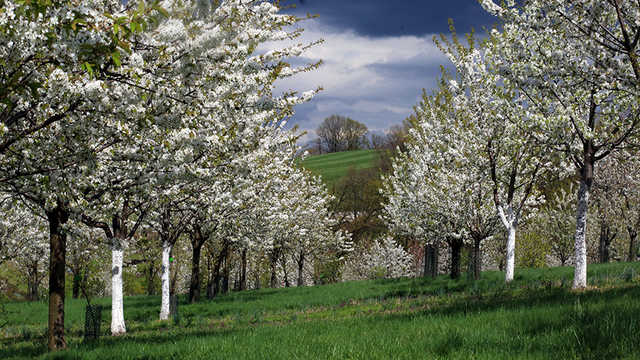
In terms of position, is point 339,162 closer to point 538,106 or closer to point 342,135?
point 342,135

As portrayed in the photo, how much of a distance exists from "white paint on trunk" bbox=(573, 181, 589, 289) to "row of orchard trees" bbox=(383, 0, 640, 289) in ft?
0.08

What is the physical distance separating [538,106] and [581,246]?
3.76m

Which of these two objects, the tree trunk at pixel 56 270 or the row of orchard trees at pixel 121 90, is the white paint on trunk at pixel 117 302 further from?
the row of orchard trees at pixel 121 90

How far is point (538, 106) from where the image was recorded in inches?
506

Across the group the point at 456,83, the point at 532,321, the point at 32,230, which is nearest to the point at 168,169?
the point at 532,321

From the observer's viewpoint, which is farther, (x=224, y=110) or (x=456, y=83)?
(x=456, y=83)

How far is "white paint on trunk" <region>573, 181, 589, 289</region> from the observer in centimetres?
1247

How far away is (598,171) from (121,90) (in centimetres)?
3630

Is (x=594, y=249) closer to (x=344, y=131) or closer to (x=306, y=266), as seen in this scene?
(x=306, y=266)

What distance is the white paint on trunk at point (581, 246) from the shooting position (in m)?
12.5

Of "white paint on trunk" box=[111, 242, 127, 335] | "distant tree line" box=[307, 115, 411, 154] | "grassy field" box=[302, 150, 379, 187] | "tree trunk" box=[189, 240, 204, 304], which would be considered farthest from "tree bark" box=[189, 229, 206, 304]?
"distant tree line" box=[307, 115, 411, 154]

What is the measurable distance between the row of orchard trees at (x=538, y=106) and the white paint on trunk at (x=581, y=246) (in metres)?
0.03

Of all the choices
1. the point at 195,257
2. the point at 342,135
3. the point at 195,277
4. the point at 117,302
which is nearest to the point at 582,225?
the point at 117,302

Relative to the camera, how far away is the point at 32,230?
93.1 ft
